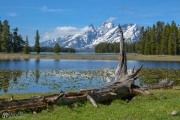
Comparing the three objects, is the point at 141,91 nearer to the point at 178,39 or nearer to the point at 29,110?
the point at 29,110

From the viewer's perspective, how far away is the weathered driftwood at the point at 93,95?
17812 millimetres

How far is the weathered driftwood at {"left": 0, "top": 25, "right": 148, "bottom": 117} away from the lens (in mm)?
17812

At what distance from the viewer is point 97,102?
71.1 ft

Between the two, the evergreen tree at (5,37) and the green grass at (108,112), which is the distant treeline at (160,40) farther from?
the green grass at (108,112)

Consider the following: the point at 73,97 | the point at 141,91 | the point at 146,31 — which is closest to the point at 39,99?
the point at 73,97

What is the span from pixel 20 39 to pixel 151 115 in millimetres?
Result: 162530

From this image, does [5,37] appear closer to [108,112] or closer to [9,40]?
[9,40]

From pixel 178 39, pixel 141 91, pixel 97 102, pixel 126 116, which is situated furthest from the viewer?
pixel 178 39

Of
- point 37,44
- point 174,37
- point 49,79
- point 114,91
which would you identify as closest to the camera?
point 114,91

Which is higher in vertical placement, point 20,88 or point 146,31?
point 146,31

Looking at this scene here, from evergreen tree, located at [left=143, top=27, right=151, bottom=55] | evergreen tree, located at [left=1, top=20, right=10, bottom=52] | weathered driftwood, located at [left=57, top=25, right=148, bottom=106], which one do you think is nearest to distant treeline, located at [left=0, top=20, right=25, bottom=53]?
evergreen tree, located at [left=1, top=20, right=10, bottom=52]

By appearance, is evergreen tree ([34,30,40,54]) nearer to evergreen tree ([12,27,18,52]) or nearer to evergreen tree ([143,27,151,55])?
evergreen tree ([12,27,18,52])

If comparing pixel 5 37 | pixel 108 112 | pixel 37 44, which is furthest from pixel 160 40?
pixel 108 112

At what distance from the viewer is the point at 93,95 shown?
21281 mm
